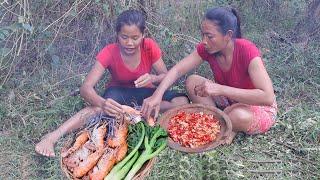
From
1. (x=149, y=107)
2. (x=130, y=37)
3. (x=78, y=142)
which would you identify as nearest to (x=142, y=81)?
(x=149, y=107)

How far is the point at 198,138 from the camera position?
317cm

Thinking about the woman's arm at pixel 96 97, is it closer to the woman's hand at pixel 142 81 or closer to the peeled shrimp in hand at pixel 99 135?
the peeled shrimp in hand at pixel 99 135

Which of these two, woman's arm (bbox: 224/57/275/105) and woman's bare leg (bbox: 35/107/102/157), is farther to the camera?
woman's bare leg (bbox: 35/107/102/157)

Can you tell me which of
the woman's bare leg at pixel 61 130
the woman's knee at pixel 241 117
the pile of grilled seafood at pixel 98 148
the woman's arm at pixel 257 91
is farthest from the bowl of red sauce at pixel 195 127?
the woman's bare leg at pixel 61 130

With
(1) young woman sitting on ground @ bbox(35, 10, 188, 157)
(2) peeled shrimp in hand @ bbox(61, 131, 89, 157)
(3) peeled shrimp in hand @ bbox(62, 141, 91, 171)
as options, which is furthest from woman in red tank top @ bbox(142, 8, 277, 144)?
(3) peeled shrimp in hand @ bbox(62, 141, 91, 171)

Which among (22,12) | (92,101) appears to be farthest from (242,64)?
(22,12)

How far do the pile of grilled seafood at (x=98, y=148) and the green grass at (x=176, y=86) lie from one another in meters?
0.41

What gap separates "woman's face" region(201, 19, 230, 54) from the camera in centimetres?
309

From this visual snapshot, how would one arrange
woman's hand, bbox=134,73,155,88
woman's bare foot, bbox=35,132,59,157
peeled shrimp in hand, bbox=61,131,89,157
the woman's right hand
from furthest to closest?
woman's hand, bbox=134,73,155,88, woman's bare foot, bbox=35,132,59,157, the woman's right hand, peeled shrimp in hand, bbox=61,131,89,157

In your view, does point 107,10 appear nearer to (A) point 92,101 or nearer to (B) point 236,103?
(A) point 92,101

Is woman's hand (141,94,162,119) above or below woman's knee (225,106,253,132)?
above

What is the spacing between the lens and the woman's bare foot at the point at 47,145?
3213 millimetres

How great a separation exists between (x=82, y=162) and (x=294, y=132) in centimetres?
187

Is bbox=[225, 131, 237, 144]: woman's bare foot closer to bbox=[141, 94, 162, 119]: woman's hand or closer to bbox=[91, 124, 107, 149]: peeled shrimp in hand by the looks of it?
bbox=[141, 94, 162, 119]: woman's hand
